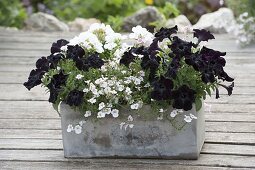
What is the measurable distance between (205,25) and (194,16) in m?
1.07

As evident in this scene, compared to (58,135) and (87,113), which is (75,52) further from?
(58,135)

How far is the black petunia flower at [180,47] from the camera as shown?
2770 millimetres

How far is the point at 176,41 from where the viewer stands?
2.83 metres

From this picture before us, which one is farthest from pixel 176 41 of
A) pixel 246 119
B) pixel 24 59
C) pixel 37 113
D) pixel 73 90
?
pixel 24 59

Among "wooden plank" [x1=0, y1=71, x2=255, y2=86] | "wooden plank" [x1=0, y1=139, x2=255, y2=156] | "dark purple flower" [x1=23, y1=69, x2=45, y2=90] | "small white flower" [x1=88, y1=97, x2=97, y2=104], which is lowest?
"wooden plank" [x1=0, y1=139, x2=255, y2=156]

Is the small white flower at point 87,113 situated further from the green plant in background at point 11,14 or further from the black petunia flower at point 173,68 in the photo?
the green plant in background at point 11,14

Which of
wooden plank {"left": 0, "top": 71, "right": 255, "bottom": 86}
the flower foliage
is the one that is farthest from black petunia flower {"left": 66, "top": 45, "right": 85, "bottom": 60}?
wooden plank {"left": 0, "top": 71, "right": 255, "bottom": 86}

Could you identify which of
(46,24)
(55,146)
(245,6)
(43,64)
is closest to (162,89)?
(43,64)

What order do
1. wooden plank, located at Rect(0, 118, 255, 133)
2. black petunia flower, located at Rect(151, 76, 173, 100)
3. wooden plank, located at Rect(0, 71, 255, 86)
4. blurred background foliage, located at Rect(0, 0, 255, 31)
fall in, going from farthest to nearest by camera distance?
blurred background foliage, located at Rect(0, 0, 255, 31) < wooden plank, located at Rect(0, 71, 255, 86) < wooden plank, located at Rect(0, 118, 255, 133) < black petunia flower, located at Rect(151, 76, 173, 100)

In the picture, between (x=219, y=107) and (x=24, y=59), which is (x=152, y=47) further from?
(x=24, y=59)

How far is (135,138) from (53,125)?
73 centimetres

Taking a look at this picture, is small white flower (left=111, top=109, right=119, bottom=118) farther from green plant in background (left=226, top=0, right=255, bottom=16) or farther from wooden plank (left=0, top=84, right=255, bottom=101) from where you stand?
green plant in background (left=226, top=0, right=255, bottom=16)

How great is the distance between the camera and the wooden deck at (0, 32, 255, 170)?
2.85 meters

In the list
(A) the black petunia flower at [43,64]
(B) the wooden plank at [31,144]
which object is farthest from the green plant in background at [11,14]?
(A) the black petunia flower at [43,64]
